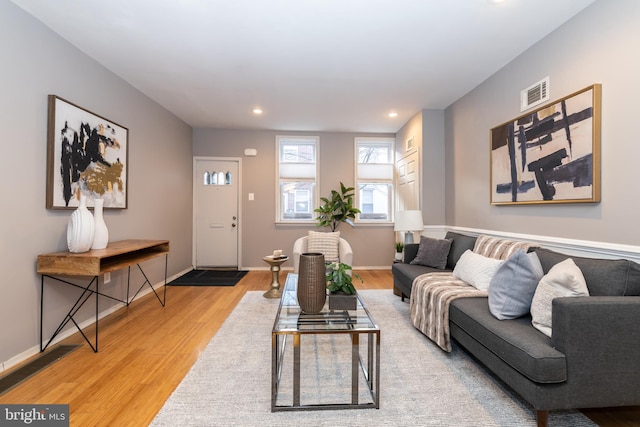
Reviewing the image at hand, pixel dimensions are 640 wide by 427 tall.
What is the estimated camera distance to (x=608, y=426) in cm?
146

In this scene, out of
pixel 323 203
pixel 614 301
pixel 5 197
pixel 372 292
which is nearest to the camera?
pixel 614 301

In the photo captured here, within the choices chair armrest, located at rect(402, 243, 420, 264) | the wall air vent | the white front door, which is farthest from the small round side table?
the wall air vent

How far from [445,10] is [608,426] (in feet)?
9.01

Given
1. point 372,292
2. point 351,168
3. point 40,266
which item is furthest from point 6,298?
point 351,168

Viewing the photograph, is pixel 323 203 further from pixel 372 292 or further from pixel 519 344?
pixel 519 344

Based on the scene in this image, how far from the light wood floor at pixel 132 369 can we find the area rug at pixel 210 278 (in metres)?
0.93

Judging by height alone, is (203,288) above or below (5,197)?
below

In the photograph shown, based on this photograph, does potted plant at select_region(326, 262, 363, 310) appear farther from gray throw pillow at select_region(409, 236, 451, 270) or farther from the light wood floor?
gray throw pillow at select_region(409, 236, 451, 270)

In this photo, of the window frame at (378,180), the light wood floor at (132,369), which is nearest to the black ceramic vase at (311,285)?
the light wood floor at (132,369)

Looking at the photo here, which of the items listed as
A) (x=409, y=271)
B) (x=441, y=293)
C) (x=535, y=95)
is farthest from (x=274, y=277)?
(x=535, y=95)

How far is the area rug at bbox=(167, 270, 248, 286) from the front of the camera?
4324mm

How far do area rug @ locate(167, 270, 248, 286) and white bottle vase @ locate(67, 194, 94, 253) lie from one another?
213 cm

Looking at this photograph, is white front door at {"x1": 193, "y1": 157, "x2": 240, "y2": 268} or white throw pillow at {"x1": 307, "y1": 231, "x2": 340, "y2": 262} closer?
white throw pillow at {"x1": 307, "y1": 231, "x2": 340, "y2": 262}

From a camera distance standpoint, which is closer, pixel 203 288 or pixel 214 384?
pixel 214 384
